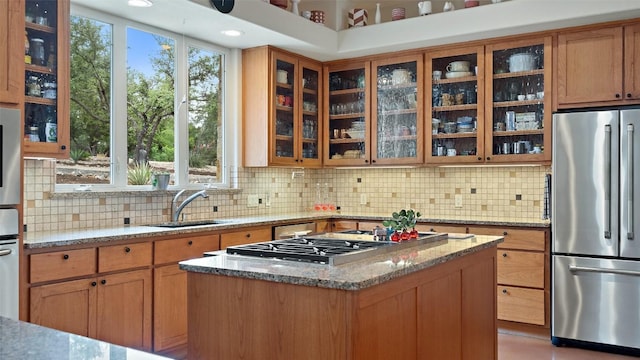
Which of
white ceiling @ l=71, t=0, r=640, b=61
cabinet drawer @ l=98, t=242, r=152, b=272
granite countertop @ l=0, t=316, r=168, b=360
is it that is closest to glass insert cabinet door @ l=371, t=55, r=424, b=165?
white ceiling @ l=71, t=0, r=640, b=61

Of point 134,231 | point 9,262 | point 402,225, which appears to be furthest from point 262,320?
point 134,231

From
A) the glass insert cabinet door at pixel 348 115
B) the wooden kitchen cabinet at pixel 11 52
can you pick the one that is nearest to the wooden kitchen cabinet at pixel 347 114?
the glass insert cabinet door at pixel 348 115

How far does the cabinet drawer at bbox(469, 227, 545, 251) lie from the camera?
14.2ft

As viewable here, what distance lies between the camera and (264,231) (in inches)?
176

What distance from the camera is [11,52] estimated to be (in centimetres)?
285

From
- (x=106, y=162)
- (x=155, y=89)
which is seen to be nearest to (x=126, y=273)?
(x=106, y=162)

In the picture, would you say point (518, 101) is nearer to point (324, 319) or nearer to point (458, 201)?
point (458, 201)

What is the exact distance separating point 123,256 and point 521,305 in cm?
300

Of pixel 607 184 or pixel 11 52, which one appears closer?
pixel 11 52

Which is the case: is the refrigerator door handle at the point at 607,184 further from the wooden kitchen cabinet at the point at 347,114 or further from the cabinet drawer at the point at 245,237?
the cabinet drawer at the point at 245,237

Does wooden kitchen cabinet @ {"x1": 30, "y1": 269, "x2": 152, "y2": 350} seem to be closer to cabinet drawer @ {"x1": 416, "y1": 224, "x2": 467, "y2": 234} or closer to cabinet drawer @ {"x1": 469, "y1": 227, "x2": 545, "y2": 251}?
cabinet drawer @ {"x1": 416, "y1": 224, "x2": 467, "y2": 234}

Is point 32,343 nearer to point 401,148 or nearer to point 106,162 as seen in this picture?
point 106,162

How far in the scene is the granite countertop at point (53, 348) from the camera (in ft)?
3.18

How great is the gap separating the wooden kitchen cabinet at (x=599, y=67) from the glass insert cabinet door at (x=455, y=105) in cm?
68
